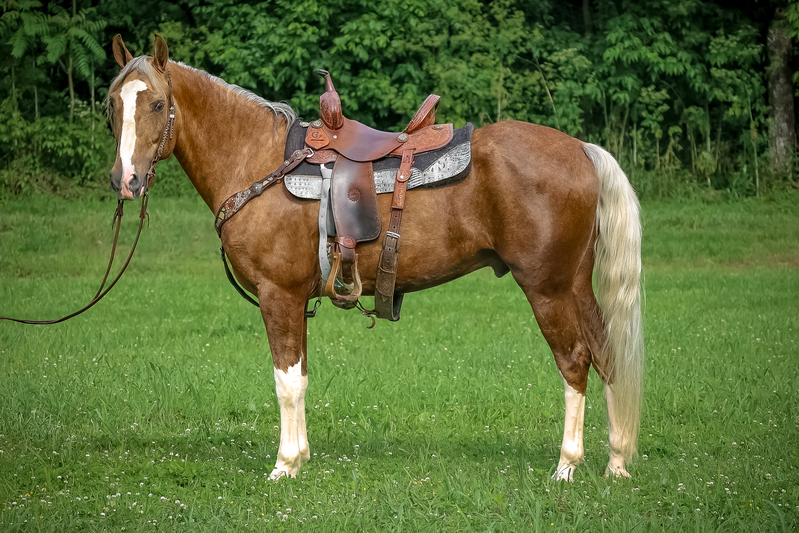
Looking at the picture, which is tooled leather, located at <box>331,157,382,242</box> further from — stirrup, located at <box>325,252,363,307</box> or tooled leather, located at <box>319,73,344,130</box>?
tooled leather, located at <box>319,73,344,130</box>

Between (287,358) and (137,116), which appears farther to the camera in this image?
(287,358)

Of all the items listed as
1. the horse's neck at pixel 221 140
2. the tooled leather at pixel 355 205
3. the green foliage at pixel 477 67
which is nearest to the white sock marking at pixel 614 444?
the tooled leather at pixel 355 205

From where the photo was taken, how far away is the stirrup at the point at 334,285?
447 centimetres

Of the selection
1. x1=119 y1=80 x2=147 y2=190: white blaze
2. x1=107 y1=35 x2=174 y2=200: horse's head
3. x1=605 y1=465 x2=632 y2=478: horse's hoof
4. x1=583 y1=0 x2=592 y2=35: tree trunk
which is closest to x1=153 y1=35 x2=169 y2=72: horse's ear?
x1=107 y1=35 x2=174 y2=200: horse's head

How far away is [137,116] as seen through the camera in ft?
14.1

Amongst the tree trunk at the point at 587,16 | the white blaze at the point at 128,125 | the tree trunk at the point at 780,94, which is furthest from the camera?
the tree trunk at the point at 587,16

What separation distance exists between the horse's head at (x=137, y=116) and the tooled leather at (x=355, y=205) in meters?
1.08

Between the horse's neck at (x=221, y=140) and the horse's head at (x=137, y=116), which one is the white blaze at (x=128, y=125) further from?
the horse's neck at (x=221, y=140)

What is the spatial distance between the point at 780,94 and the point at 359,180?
14.1 meters

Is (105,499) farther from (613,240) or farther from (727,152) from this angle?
(727,152)

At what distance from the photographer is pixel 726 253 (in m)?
12.2

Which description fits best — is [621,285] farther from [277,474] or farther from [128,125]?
[128,125]

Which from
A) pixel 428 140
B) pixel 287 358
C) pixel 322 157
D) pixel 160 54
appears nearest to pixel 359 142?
pixel 322 157

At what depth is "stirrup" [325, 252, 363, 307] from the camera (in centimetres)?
447
